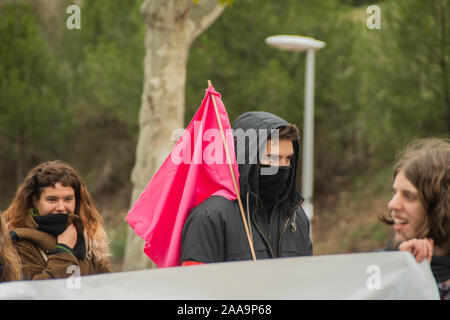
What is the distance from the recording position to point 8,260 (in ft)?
8.54

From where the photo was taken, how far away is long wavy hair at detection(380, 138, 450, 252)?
220 centimetres

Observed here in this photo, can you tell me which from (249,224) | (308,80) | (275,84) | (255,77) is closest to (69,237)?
(249,224)

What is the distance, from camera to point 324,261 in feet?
7.30

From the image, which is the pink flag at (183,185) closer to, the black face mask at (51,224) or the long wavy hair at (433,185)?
the black face mask at (51,224)

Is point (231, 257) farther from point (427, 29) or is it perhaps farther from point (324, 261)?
point (427, 29)

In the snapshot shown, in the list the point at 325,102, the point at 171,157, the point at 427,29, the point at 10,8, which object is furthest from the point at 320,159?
the point at 171,157

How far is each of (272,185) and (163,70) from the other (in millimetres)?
4863

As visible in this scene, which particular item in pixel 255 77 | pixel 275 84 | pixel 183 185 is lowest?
pixel 183 185

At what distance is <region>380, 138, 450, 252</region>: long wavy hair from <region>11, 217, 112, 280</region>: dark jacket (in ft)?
5.52

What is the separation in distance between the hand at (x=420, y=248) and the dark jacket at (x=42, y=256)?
1.65 metres

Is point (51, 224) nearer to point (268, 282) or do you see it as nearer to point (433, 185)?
point (268, 282)

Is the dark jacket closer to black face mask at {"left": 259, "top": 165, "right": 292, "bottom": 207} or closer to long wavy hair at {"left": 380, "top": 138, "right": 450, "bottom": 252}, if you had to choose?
black face mask at {"left": 259, "top": 165, "right": 292, "bottom": 207}
